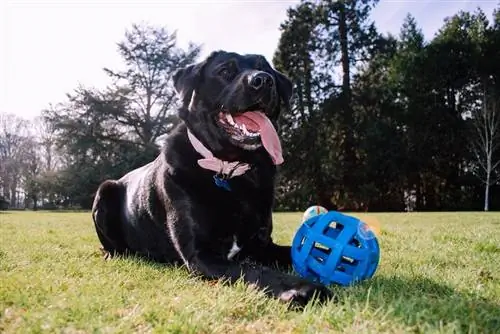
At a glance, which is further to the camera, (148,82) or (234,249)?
(148,82)

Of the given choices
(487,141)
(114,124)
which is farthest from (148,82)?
(487,141)

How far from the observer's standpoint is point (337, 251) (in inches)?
105

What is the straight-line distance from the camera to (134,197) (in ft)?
13.4

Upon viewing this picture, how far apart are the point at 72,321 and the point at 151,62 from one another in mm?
34454

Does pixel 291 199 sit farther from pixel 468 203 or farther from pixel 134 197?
pixel 134 197

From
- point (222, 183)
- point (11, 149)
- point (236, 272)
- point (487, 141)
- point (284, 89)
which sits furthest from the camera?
point (11, 149)

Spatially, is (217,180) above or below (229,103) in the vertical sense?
below

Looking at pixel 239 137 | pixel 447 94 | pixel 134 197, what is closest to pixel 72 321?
pixel 239 137

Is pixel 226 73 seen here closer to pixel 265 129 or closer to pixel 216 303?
pixel 265 129

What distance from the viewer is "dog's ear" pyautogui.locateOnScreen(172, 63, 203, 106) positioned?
3783 mm

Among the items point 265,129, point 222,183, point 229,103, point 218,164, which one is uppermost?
point 229,103

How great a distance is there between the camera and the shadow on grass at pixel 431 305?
1804 mm

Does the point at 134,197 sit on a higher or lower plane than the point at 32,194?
higher

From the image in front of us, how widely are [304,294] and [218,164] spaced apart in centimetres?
137
